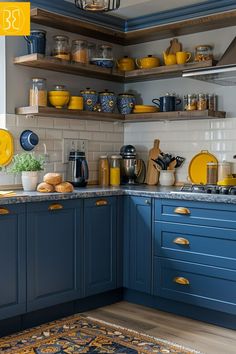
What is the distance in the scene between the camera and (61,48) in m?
4.18

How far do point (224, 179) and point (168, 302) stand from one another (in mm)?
993

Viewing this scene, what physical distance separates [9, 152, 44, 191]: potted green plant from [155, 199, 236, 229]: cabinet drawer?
0.91m

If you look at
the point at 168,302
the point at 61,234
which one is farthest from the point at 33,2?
the point at 168,302

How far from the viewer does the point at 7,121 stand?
402 cm

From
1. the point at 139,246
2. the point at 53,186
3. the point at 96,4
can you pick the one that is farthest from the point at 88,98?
the point at 96,4

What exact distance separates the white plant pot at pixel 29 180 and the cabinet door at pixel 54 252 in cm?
38

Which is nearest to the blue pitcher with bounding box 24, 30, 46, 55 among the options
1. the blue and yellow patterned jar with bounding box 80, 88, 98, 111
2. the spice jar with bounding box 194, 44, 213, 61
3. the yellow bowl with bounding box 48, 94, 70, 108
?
the yellow bowl with bounding box 48, 94, 70, 108

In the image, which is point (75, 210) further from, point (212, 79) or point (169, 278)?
point (212, 79)

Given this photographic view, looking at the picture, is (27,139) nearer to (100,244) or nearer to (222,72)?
(100,244)

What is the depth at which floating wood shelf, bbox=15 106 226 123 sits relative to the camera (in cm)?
398

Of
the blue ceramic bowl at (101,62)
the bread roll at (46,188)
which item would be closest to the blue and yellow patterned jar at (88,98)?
the blue ceramic bowl at (101,62)

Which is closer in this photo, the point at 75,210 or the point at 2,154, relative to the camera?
the point at 75,210

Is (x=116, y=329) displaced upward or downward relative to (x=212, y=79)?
downward

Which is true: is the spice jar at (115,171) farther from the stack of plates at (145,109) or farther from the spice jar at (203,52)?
the spice jar at (203,52)
